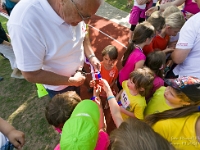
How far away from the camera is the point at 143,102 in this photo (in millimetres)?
2271

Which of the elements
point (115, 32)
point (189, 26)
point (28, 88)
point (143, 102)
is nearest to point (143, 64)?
point (143, 102)

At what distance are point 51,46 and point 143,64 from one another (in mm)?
1568

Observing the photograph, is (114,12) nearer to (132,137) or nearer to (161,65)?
(161,65)

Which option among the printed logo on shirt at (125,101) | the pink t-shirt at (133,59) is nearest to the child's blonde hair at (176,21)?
the pink t-shirt at (133,59)

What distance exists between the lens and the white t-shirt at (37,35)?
138 cm

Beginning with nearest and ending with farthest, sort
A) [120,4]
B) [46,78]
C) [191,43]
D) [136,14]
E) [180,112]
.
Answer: [180,112], [46,78], [191,43], [136,14], [120,4]

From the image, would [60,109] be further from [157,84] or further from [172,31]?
[172,31]

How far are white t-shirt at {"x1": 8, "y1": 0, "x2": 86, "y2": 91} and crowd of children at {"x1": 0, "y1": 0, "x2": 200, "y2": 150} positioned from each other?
0.48m

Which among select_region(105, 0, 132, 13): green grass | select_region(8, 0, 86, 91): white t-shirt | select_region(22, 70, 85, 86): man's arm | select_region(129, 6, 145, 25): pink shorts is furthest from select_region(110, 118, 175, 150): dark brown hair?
select_region(105, 0, 132, 13): green grass

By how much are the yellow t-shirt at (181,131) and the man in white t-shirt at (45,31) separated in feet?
3.66

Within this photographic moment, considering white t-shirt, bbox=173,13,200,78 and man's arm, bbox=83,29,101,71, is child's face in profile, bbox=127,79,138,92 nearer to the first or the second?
man's arm, bbox=83,29,101,71

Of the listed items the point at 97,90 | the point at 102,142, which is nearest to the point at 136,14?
the point at 97,90

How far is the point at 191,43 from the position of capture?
2029 millimetres

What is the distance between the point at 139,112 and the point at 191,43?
1081 mm
